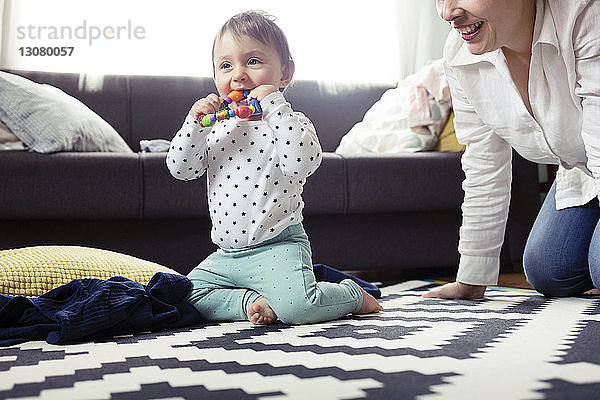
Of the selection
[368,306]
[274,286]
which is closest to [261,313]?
[274,286]

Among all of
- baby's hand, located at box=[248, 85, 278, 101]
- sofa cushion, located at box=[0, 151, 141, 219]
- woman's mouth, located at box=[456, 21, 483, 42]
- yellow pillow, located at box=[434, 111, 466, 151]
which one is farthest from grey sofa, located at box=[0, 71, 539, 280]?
woman's mouth, located at box=[456, 21, 483, 42]

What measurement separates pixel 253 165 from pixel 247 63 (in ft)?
0.62

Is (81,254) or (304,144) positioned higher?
(304,144)

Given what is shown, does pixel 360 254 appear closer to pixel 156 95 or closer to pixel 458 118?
pixel 458 118

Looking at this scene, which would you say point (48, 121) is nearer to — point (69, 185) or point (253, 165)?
point (69, 185)

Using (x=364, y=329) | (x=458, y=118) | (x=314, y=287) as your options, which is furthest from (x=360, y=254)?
(x=364, y=329)

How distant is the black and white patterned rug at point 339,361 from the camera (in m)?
0.66

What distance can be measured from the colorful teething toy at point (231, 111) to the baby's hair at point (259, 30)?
0.11 m

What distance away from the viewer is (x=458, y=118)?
1.49m

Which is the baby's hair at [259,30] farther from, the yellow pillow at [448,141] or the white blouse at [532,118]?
the yellow pillow at [448,141]

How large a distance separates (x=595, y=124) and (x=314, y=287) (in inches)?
20.7

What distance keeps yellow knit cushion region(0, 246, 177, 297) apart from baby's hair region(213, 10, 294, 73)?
476mm

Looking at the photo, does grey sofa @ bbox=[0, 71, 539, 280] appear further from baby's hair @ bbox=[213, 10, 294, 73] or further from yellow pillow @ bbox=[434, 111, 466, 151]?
baby's hair @ bbox=[213, 10, 294, 73]

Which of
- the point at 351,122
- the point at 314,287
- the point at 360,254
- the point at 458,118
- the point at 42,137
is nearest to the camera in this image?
the point at 314,287
